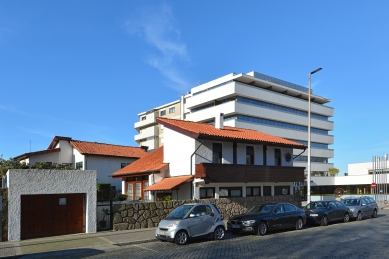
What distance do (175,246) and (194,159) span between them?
9.38 meters

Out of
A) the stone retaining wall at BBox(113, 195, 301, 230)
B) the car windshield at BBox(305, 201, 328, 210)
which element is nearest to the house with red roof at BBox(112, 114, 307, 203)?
the stone retaining wall at BBox(113, 195, 301, 230)

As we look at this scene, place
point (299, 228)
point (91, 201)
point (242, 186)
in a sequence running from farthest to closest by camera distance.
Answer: point (242, 186) < point (299, 228) < point (91, 201)

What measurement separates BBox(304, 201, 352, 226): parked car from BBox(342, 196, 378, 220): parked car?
888 millimetres

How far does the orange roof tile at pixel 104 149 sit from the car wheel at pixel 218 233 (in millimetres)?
20512

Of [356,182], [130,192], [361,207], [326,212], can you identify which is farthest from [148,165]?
[356,182]

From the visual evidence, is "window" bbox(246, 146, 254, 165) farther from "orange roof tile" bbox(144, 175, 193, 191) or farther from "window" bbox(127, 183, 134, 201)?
"window" bbox(127, 183, 134, 201)

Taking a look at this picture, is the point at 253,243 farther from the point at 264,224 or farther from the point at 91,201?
the point at 91,201

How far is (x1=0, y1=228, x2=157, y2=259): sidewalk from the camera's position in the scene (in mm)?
13484

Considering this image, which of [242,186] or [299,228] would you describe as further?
[242,186]

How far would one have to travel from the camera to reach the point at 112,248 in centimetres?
1440

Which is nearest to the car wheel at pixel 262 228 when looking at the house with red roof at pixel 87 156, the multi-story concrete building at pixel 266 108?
the house with red roof at pixel 87 156

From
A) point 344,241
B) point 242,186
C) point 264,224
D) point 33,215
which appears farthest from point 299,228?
point 33,215

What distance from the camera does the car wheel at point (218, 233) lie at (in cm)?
1602

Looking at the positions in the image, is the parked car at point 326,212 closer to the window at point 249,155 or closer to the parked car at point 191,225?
the window at point 249,155
